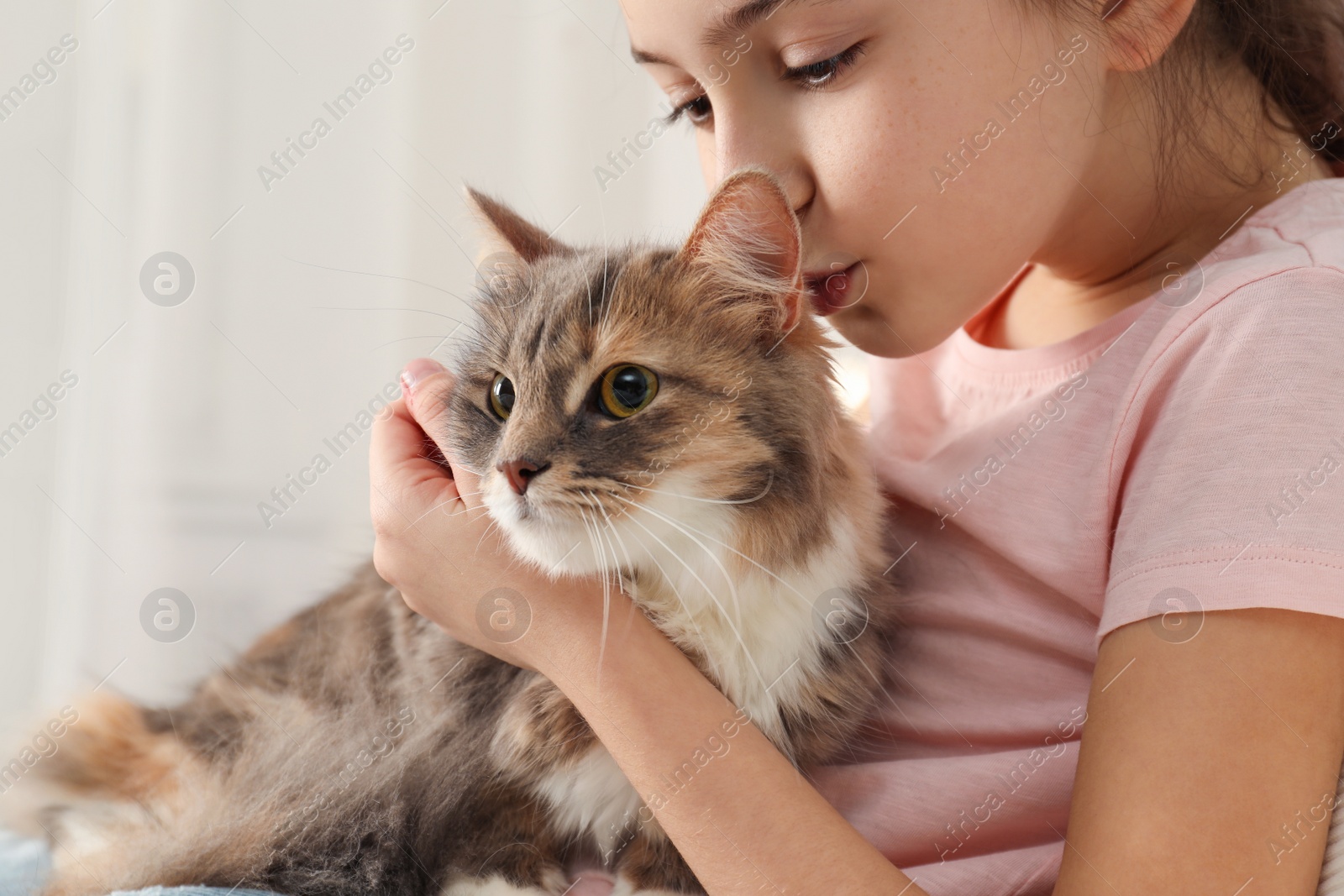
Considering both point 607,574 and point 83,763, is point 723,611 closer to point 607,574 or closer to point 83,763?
point 607,574

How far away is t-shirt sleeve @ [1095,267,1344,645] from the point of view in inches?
39.8

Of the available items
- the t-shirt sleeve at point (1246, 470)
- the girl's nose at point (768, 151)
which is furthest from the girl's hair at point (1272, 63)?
the girl's nose at point (768, 151)

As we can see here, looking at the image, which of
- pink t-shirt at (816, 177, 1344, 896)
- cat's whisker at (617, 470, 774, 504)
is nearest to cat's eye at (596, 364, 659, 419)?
cat's whisker at (617, 470, 774, 504)

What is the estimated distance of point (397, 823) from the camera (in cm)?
125

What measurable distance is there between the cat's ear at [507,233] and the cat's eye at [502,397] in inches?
9.4

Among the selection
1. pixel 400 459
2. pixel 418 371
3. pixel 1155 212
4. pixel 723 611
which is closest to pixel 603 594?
pixel 723 611

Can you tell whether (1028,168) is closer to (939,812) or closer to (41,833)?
(939,812)

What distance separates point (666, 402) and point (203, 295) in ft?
4.63

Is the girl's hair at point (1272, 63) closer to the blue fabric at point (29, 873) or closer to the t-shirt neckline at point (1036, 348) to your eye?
the t-shirt neckline at point (1036, 348)

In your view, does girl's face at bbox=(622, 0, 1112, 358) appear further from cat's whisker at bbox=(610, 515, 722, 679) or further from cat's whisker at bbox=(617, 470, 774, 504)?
cat's whisker at bbox=(610, 515, 722, 679)

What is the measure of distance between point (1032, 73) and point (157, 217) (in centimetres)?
177

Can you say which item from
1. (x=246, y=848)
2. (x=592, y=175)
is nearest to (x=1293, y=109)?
(x=592, y=175)

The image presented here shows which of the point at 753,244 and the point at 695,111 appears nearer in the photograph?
the point at 753,244

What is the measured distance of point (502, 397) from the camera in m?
1.34
